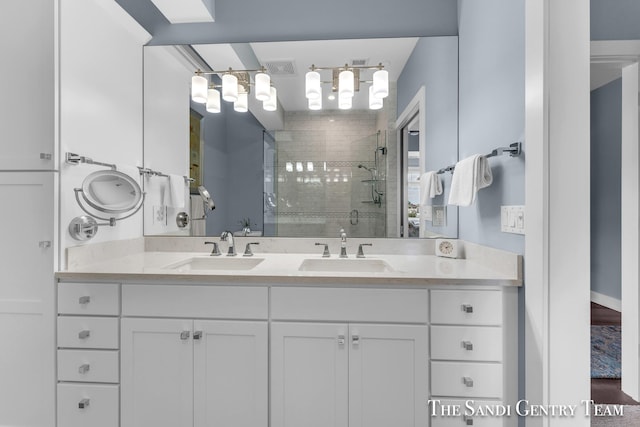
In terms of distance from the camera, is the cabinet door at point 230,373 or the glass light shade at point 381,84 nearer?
the cabinet door at point 230,373

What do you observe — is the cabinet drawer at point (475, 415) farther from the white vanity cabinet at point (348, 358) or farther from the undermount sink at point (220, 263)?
the undermount sink at point (220, 263)

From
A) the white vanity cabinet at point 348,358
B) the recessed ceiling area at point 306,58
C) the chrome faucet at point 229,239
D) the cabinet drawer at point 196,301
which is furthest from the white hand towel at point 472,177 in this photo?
the chrome faucet at point 229,239

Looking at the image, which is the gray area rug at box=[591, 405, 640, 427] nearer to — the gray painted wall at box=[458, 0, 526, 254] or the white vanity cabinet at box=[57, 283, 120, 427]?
the gray painted wall at box=[458, 0, 526, 254]

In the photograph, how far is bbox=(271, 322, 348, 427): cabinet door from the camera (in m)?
1.41

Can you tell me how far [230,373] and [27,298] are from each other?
1.02 meters

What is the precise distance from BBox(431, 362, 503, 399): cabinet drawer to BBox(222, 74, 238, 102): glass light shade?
6.17ft

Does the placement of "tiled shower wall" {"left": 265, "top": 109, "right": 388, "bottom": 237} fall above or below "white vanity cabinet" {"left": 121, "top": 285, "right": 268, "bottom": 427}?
above

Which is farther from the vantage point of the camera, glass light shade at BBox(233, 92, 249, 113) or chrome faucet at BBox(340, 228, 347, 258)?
glass light shade at BBox(233, 92, 249, 113)

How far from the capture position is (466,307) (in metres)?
1.37

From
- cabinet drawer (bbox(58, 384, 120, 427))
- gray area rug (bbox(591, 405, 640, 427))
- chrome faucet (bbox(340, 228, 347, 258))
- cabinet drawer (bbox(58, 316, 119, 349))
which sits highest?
chrome faucet (bbox(340, 228, 347, 258))

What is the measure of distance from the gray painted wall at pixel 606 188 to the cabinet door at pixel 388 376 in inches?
70.7

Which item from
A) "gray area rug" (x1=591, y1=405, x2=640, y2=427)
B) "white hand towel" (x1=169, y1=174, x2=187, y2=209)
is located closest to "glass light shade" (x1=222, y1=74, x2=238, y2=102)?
"white hand towel" (x1=169, y1=174, x2=187, y2=209)

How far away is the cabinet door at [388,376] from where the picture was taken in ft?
4.57

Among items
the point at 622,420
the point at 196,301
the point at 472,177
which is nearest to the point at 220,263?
the point at 196,301
